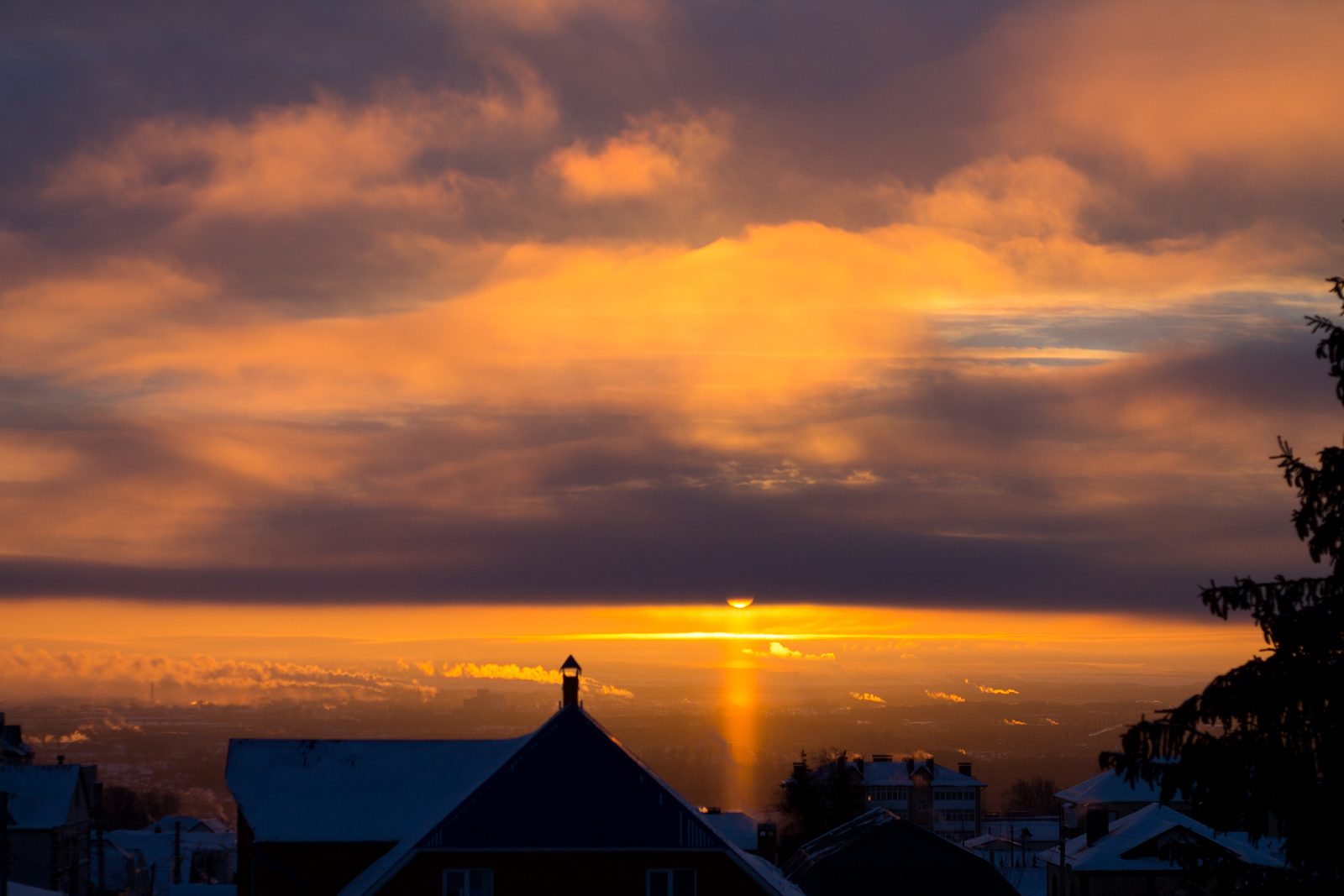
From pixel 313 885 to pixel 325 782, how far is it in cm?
347

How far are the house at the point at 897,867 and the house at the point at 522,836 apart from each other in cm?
3812

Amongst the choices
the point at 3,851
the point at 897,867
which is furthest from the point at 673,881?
the point at 897,867

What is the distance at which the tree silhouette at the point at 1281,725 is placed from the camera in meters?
15.8

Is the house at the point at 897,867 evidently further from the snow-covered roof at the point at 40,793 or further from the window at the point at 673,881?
the snow-covered roof at the point at 40,793

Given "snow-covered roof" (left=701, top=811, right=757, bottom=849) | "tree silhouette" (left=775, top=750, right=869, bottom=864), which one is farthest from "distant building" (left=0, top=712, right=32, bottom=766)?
Answer: "tree silhouette" (left=775, top=750, right=869, bottom=864)

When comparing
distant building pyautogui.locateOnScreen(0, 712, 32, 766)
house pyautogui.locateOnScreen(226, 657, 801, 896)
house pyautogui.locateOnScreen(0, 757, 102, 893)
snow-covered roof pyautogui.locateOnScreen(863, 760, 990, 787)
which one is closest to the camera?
house pyautogui.locateOnScreen(226, 657, 801, 896)

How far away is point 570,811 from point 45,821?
64.6 metres

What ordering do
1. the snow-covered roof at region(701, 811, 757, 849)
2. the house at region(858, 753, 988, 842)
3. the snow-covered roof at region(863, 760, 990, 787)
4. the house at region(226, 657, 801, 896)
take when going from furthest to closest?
the snow-covered roof at region(863, 760, 990, 787)
the house at region(858, 753, 988, 842)
the snow-covered roof at region(701, 811, 757, 849)
the house at region(226, 657, 801, 896)

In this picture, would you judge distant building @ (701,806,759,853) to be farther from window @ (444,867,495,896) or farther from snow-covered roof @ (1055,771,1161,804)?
window @ (444,867,495,896)

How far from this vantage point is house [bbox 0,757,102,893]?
82.9 metres

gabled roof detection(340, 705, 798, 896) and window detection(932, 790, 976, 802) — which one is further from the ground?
gabled roof detection(340, 705, 798, 896)

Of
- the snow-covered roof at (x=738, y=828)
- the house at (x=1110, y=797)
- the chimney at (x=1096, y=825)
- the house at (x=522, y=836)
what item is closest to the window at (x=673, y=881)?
the house at (x=522, y=836)

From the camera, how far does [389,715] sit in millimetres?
190750

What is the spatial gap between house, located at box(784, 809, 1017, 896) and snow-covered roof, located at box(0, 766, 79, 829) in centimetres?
5239
